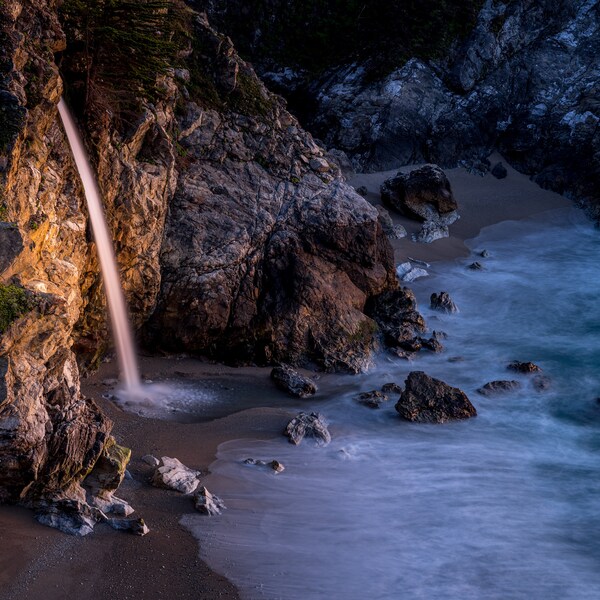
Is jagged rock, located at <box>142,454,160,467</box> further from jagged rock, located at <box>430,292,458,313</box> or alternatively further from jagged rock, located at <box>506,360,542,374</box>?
jagged rock, located at <box>430,292,458,313</box>

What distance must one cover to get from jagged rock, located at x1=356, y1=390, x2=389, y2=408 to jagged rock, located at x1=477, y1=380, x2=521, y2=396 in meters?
1.48

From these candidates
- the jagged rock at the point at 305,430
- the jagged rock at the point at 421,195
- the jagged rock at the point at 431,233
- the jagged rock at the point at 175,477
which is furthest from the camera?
the jagged rock at the point at 421,195

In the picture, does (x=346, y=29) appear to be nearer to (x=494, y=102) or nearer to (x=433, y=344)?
(x=494, y=102)

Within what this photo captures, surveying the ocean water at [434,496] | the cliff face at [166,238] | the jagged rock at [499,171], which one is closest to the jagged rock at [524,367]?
the ocean water at [434,496]

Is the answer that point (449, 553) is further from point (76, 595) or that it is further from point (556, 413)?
point (556, 413)

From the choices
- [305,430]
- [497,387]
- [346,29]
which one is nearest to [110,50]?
[305,430]

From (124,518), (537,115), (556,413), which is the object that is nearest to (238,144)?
(556,413)

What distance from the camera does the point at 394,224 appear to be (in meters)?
16.1

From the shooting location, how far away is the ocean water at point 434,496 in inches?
233

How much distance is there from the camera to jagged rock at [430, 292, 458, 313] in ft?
42.3

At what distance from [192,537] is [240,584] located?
2.24 feet

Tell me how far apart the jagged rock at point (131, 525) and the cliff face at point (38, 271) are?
484mm

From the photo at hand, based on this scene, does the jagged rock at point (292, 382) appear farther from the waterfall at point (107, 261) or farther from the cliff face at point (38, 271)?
the cliff face at point (38, 271)

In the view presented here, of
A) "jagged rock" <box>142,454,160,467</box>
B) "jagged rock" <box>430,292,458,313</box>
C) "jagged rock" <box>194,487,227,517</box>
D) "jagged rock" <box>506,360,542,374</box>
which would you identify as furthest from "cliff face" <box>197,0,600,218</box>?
"jagged rock" <box>194,487,227,517</box>
